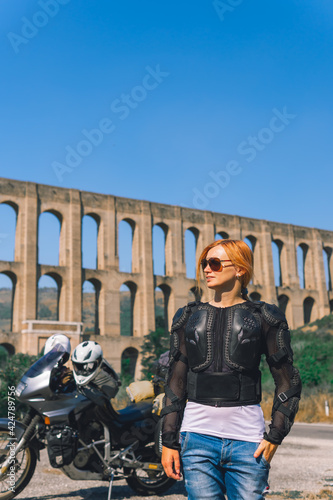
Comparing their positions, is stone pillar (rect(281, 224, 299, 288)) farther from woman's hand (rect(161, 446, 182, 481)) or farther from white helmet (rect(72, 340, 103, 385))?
woman's hand (rect(161, 446, 182, 481))

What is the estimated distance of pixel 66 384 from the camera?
18.0 ft

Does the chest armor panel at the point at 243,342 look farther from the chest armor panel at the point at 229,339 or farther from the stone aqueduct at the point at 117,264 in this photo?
the stone aqueduct at the point at 117,264

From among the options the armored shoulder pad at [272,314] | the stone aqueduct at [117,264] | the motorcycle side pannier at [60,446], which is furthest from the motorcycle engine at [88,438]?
the stone aqueduct at [117,264]

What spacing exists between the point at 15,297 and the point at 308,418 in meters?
21.6

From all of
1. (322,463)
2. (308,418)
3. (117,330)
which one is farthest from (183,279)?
(322,463)

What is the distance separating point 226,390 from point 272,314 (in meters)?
0.40

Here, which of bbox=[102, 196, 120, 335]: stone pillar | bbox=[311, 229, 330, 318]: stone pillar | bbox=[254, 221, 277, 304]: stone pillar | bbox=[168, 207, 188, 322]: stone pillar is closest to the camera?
bbox=[102, 196, 120, 335]: stone pillar

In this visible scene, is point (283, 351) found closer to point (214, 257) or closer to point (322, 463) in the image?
point (214, 257)

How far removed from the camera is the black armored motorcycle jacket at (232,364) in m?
2.39

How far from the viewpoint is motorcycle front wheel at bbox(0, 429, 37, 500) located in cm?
512

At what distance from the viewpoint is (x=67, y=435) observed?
5129 millimetres

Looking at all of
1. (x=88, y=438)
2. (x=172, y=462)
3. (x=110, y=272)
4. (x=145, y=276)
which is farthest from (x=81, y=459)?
(x=145, y=276)

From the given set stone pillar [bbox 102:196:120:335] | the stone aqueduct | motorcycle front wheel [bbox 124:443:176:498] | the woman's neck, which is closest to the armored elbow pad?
the woman's neck

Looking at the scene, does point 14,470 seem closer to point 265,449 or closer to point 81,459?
point 81,459
